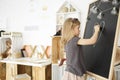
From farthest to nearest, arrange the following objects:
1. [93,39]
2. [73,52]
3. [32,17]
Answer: [32,17]
[73,52]
[93,39]

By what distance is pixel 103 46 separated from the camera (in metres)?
1.59

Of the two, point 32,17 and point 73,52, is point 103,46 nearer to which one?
point 73,52

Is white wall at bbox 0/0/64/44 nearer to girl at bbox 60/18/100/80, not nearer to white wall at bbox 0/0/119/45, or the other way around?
white wall at bbox 0/0/119/45

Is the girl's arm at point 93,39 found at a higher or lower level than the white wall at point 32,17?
lower

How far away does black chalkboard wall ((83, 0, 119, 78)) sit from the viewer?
148cm

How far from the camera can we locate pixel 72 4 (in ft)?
9.49

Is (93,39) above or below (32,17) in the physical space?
below

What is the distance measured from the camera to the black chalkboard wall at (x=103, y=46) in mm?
1484

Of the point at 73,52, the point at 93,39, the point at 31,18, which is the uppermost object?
the point at 31,18

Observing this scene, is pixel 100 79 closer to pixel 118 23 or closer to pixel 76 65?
pixel 76 65

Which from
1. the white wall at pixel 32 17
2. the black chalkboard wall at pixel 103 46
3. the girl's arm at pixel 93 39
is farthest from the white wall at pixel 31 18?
the girl's arm at pixel 93 39

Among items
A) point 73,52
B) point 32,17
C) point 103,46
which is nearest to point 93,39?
point 103,46

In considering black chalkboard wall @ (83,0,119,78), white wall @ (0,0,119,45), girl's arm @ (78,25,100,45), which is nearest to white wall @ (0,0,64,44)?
white wall @ (0,0,119,45)

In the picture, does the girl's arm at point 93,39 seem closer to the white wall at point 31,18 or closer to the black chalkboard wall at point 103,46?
the black chalkboard wall at point 103,46
